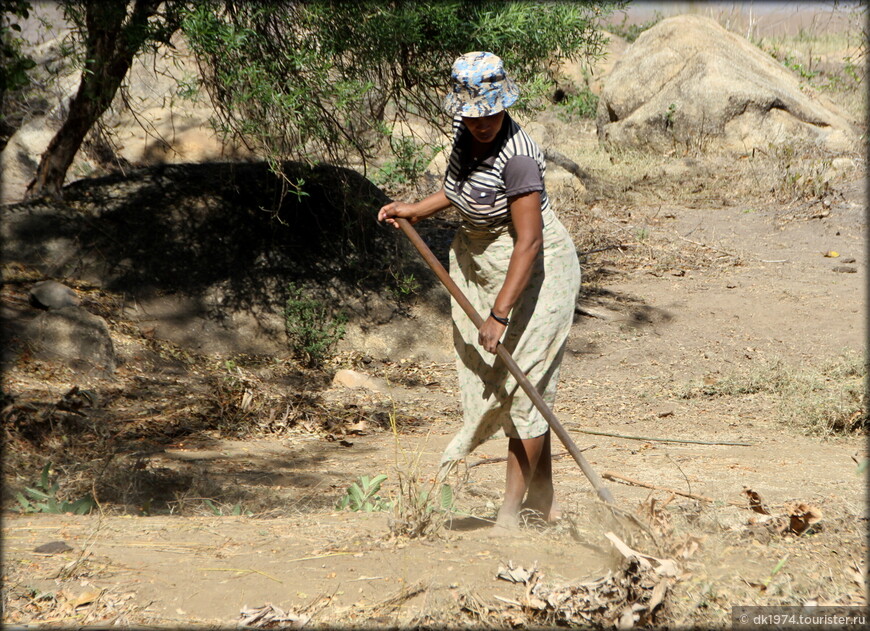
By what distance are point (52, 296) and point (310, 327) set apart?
189 centimetres

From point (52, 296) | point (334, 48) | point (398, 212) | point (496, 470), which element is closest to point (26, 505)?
point (398, 212)

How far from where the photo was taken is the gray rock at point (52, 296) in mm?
6125

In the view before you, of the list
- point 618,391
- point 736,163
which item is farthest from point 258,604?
point 736,163

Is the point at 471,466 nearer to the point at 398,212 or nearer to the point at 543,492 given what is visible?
the point at 543,492

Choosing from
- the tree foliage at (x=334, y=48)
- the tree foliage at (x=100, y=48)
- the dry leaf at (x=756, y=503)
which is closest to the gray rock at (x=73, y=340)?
the tree foliage at (x=100, y=48)

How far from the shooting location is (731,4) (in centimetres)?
1852

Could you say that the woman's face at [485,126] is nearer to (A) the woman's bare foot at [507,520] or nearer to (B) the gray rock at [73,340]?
(A) the woman's bare foot at [507,520]

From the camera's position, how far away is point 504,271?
3.22 meters

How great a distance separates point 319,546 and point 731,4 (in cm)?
1846

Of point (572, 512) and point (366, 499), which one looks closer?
point (572, 512)

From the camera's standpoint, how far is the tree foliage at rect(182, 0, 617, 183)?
5.41 meters

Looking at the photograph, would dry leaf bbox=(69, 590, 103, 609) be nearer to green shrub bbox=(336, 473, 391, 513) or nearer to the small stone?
the small stone

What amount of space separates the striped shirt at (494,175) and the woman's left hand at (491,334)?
1.22 ft

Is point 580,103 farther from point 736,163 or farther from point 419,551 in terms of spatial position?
point 419,551
